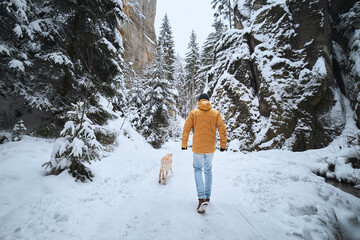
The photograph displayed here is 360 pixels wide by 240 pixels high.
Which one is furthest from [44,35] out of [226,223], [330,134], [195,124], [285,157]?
[330,134]

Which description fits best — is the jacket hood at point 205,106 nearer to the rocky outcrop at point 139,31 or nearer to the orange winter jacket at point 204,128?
the orange winter jacket at point 204,128

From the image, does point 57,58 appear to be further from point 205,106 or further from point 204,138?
point 204,138

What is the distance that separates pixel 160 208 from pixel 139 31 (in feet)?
119

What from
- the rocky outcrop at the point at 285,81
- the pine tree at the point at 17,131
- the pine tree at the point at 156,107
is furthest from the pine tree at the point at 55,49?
the rocky outcrop at the point at 285,81

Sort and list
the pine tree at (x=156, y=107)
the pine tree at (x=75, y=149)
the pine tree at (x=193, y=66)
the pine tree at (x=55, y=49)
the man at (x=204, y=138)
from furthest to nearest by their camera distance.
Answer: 1. the pine tree at (x=193, y=66)
2. the pine tree at (x=156, y=107)
3. the pine tree at (x=55, y=49)
4. the pine tree at (x=75, y=149)
5. the man at (x=204, y=138)

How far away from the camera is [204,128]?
3.38 m

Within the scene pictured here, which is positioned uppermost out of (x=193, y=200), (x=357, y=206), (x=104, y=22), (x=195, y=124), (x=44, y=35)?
(x=104, y=22)

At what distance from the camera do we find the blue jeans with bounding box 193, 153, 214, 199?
313cm

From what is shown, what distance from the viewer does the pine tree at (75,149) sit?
3.69 meters

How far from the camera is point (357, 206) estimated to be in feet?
9.25

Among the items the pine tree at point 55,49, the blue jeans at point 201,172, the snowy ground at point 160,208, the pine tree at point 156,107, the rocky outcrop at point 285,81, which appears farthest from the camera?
the pine tree at point 156,107

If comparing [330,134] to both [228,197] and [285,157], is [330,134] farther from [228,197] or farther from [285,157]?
[228,197]

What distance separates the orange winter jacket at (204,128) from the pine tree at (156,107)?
11061 mm

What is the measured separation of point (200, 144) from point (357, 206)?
3314 millimetres
